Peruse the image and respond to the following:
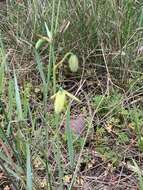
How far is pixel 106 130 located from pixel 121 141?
84 mm

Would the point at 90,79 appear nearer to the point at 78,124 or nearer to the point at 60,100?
the point at 78,124

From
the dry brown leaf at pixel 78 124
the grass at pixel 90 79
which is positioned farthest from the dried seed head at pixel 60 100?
the dry brown leaf at pixel 78 124

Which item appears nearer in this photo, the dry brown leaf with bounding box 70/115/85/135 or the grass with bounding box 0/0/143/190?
the grass with bounding box 0/0/143/190

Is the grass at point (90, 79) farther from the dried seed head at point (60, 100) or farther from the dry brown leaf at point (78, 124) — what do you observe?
the dried seed head at point (60, 100)

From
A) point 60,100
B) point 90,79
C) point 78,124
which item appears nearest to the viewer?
point 60,100

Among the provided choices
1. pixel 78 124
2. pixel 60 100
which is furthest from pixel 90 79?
pixel 60 100

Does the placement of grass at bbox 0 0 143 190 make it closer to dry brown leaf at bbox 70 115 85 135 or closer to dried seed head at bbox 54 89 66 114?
dry brown leaf at bbox 70 115 85 135

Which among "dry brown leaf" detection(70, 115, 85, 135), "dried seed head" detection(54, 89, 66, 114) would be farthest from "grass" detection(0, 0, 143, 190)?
"dried seed head" detection(54, 89, 66, 114)

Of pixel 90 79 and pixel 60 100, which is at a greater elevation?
pixel 60 100

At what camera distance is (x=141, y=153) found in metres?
1.62

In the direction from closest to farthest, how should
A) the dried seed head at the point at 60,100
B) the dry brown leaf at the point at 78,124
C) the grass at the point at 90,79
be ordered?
the dried seed head at the point at 60,100 → the grass at the point at 90,79 → the dry brown leaf at the point at 78,124

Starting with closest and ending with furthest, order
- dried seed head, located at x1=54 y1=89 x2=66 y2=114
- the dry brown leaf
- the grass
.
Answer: dried seed head, located at x1=54 y1=89 x2=66 y2=114 < the grass < the dry brown leaf

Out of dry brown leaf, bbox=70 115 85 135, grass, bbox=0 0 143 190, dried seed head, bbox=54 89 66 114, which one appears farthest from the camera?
dry brown leaf, bbox=70 115 85 135

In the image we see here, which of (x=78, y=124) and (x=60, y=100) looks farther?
(x=78, y=124)
